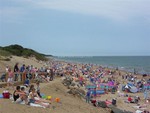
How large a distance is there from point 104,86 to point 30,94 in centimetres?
1353

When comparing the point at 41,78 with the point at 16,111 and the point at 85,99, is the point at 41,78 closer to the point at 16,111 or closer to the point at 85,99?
the point at 85,99

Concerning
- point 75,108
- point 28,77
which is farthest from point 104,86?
point 75,108

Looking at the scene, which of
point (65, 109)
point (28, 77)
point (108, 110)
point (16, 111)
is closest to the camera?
point (16, 111)

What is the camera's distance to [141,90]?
86.0 feet

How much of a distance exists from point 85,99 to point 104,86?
6753 mm

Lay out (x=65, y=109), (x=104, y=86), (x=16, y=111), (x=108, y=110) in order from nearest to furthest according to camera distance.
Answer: (x=16, y=111) → (x=65, y=109) → (x=108, y=110) → (x=104, y=86)

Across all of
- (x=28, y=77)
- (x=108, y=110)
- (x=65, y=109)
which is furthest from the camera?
(x=28, y=77)

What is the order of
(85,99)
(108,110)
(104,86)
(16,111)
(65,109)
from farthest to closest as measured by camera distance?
(104,86)
(85,99)
(108,110)
(65,109)
(16,111)

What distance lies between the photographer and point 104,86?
81.5 feet

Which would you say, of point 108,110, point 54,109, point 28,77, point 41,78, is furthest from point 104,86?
point 54,109

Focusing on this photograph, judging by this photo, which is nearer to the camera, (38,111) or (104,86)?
(38,111)

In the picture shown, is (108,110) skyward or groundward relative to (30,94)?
groundward

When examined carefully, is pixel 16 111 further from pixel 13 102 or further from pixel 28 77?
pixel 28 77

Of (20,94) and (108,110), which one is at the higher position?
(20,94)
